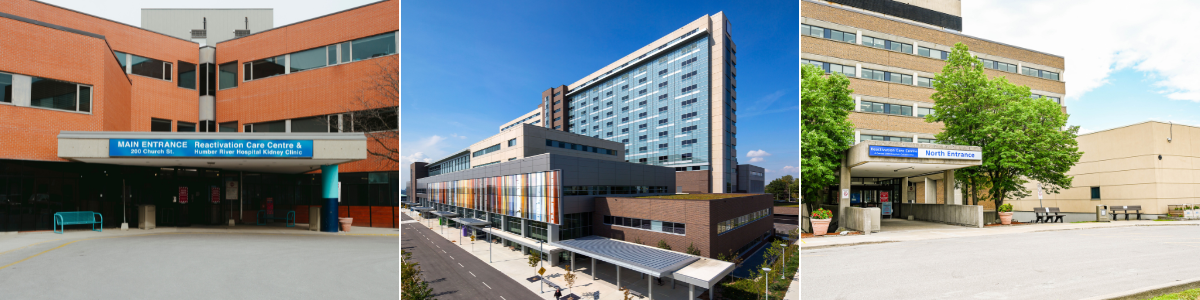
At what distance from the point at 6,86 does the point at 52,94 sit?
54.9 inches

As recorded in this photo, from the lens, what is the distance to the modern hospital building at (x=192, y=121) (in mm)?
18234

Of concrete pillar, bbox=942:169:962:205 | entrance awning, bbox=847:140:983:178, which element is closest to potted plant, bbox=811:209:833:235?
entrance awning, bbox=847:140:983:178

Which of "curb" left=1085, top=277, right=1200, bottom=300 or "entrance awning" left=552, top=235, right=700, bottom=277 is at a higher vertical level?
"entrance awning" left=552, top=235, right=700, bottom=277

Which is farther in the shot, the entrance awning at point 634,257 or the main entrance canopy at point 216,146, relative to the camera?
the main entrance canopy at point 216,146

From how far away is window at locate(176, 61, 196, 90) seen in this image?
3256cm

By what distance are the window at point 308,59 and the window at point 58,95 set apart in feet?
30.3

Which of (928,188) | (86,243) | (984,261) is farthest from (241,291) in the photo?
(928,188)

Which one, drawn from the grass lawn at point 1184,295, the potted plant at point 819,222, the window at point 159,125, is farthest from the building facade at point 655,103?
the window at point 159,125

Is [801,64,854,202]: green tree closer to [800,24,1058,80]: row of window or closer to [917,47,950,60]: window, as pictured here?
[800,24,1058,80]: row of window

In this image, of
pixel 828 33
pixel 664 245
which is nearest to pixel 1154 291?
pixel 664 245

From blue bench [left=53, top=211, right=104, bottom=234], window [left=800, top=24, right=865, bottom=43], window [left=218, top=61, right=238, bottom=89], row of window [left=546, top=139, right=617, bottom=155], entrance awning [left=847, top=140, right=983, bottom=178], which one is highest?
window [left=800, top=24, right=865, bottom=43]

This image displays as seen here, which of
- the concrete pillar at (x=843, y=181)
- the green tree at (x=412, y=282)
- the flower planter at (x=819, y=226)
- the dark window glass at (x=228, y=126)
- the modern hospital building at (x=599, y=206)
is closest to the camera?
the green tree at (x=412, y=282)

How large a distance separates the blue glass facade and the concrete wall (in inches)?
921

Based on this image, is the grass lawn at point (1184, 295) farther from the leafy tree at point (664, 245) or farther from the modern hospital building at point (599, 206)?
the leafy tree at point (664, 245)
